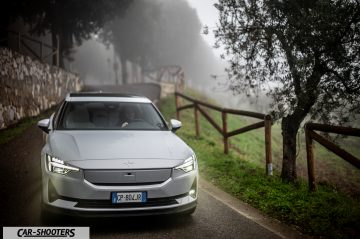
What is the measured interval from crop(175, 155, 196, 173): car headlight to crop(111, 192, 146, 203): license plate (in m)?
0.58

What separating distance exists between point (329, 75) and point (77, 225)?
4567 millimetres

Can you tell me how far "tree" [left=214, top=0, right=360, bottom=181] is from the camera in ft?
20.0

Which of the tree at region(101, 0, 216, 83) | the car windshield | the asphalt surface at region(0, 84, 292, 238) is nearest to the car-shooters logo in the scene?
the asphalt surface at region(0, 84, 292, 238)

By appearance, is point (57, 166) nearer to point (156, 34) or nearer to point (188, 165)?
point (188, 165)

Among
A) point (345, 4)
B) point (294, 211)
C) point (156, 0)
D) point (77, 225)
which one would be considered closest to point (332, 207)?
point (294, 211)

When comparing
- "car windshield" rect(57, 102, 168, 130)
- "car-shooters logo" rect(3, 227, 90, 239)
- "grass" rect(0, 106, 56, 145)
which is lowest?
"car-shooters logo" rect(3, 227, 90, 239)

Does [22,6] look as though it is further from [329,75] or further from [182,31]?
[182,31]

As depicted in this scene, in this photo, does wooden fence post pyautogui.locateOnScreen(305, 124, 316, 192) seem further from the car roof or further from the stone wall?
the stone wall

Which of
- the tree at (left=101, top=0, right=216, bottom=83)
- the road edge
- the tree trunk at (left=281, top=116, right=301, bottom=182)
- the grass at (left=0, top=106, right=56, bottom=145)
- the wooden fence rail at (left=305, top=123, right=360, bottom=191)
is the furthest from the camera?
the tree at (left=101, top=0, right=216, bottom=83)

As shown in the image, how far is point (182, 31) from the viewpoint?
55.0m

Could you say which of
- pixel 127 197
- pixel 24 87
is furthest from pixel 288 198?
pixel 24 87

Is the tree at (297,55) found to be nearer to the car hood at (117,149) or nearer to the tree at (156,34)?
the car hood at (117,149)

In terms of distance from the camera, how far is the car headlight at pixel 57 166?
4.45 metres

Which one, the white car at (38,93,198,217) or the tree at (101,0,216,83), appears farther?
the tree at (101,0,216,83)
